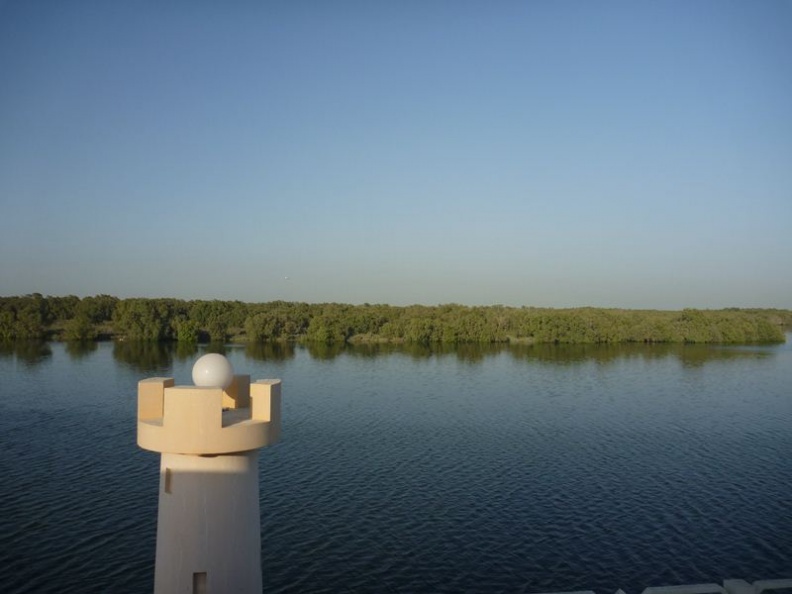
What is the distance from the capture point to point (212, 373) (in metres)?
5.55

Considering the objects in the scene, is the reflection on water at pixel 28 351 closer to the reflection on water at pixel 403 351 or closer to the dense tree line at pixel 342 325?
the reflection on water at pixel 403 351

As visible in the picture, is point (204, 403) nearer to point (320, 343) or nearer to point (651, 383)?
point (651, 383)

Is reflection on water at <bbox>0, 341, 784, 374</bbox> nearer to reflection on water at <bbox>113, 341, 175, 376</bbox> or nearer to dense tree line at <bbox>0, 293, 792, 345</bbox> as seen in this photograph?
reflection on water at <bbox>113, 341, 175, 376</bbox>

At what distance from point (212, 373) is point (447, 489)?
13492 millimetres

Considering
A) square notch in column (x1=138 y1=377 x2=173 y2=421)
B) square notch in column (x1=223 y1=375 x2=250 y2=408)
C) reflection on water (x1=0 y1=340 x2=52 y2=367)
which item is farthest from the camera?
reflection on water (x1=0 y1=340 x2=52 y2=367)

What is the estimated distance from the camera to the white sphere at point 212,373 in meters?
5.54

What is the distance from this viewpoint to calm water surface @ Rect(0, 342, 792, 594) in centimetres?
1313

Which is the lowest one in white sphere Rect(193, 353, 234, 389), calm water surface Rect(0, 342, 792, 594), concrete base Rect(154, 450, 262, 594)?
calm water surface Rect(0, 342, 792, 594)

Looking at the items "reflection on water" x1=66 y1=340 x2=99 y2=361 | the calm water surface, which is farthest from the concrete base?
"reflection on water" x1=66 y1=340 x2=99 y2=361

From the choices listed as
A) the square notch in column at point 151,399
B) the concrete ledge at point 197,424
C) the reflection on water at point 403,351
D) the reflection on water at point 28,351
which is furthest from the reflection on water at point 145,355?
the concrete ledge at point 197,424

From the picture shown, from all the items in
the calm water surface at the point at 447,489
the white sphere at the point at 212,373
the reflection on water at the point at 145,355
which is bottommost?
Result: the calm water surface at the point at 447,489

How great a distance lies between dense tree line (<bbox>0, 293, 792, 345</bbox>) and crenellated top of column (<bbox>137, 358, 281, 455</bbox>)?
218 feet

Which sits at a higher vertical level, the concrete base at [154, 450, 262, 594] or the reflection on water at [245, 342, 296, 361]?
the concrete base at [154, 450, 262, 594]

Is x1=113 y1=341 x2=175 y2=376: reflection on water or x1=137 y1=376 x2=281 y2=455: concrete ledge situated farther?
x1=113 y1=341 x2=175 y2=376: reflection on water
